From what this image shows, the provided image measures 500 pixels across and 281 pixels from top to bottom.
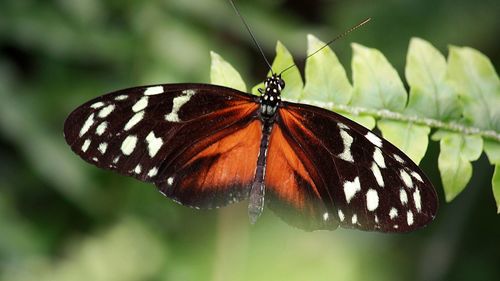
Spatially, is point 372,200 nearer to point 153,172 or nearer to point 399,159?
point 399,159

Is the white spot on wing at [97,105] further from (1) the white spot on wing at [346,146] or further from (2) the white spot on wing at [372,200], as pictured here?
(2) the white spot on wing at [372,200]

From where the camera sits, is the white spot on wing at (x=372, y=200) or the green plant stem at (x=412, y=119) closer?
the white spot on wing at (x=372, y=200)

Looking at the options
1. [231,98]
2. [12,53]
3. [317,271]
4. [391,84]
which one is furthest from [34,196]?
[391,84]

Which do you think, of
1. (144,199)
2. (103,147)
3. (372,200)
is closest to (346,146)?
(372,200)

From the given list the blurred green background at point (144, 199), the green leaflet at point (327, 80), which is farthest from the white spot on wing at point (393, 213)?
the blurred green background at point (144, 199)

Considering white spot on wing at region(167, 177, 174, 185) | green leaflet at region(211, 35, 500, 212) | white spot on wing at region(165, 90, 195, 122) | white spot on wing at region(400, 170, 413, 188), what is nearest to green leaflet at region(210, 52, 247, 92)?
green leaflet at region(211, 35, 500, 212)
